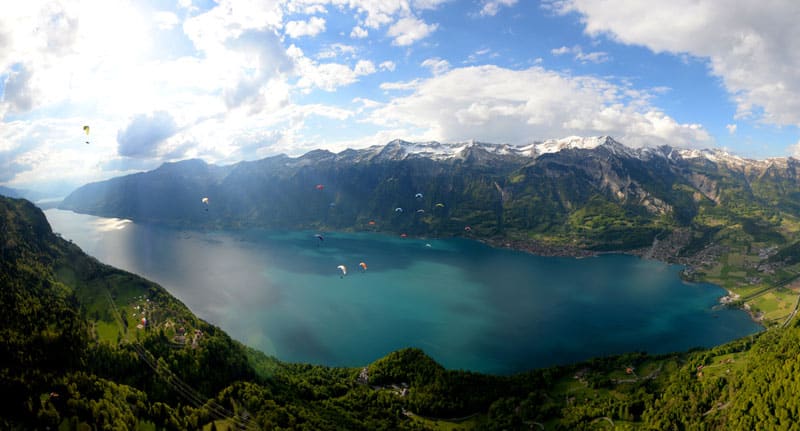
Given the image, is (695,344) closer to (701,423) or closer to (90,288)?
(701,423)

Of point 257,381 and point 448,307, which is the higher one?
point 257,381

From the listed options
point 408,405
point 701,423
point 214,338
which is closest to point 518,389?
point 408,405

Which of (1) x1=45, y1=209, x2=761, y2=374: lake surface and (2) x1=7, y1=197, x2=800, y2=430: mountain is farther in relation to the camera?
(1) x1=45, y1=209, x2=761, y2=374: lake surface

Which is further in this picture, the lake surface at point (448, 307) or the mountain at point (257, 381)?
the lake surface at point (448, 307)

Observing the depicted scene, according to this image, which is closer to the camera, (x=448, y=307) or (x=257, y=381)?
(x=257, y=381)
